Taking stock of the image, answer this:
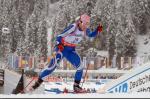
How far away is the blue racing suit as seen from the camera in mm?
9914

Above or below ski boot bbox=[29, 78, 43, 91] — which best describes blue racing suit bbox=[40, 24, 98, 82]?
above

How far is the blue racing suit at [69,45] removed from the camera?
9.91 meters

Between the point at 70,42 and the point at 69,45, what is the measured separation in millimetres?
66

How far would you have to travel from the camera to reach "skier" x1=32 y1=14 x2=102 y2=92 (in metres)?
9.90

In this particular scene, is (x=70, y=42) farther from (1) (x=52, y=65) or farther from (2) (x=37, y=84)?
(2) (x=37, y=84)

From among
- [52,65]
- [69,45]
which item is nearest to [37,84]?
[52,65]

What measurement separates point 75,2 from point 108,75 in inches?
1741

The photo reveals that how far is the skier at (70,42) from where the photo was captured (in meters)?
9.90

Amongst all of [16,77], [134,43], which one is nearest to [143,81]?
Answer: [16,77]

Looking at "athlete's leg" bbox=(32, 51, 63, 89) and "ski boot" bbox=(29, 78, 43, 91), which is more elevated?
"athlete's leg" bbox=(32, 51, 63, 89)

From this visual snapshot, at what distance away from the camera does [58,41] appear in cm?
991

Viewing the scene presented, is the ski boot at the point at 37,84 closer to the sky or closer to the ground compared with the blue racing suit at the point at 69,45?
closer to the ground

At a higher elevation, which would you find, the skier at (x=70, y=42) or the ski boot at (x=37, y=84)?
the skier at (x=70, y=42)

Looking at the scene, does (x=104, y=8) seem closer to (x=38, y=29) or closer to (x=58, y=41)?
(x=38, y=29)
